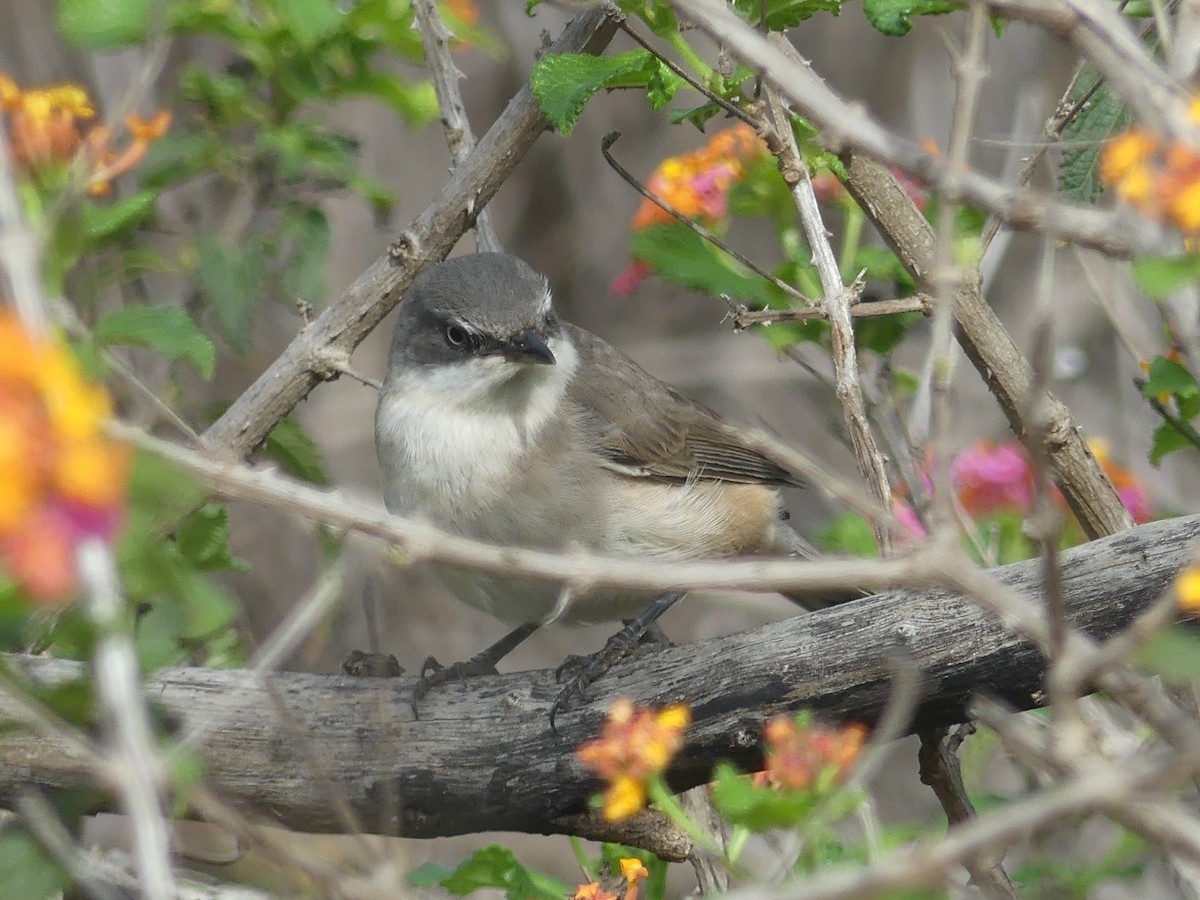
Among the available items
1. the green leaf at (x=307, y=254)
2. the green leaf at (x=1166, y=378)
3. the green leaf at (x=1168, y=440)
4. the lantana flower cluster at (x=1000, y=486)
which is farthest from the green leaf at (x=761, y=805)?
the green leaf at (x=307, y=254)

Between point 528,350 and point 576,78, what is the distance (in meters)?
Result: 1.01

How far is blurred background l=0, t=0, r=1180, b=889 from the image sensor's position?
23.3ft

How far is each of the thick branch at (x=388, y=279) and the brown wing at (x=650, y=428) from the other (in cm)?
75

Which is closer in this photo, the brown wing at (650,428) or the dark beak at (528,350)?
the dark beak at (528,350)

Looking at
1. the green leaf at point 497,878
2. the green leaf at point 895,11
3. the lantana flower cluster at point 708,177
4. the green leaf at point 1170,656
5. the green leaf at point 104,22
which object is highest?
the green leaf at point 104,22

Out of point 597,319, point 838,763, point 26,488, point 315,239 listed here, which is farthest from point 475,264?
point 597,319

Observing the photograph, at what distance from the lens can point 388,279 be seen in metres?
3.96

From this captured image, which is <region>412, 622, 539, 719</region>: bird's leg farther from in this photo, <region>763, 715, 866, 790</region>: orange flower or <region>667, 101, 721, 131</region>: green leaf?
<region>763, 715, 866, 790</region>: orange flower

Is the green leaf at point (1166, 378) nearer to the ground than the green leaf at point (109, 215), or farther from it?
nearer to the ground

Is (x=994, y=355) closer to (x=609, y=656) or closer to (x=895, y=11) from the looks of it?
(x=895, y=11)

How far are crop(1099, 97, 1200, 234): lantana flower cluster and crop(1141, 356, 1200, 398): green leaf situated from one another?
6.19ft

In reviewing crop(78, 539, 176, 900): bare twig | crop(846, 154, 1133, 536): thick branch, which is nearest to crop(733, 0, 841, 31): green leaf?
crop(846, 154, 1133, 536): thick branch

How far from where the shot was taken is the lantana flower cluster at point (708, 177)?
3.87 m

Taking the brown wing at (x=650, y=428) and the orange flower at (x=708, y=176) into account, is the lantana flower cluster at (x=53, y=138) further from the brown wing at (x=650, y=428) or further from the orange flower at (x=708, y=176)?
the brown wing at (x=650, y=428)
